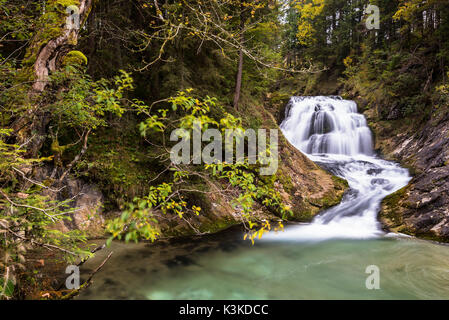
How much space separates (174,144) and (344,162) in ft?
29.9

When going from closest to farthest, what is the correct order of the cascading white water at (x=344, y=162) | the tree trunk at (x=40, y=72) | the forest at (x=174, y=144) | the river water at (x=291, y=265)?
the forest at (x=174, y=144) → the tree trunk at (x=40, y=72) → the river water at (x=291, y=265) → the cascading white water at (x=344, y=162)

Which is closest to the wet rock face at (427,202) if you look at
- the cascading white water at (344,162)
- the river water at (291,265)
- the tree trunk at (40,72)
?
the river water at (291,265)

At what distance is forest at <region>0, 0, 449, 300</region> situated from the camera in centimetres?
300

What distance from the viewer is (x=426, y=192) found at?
277 inches

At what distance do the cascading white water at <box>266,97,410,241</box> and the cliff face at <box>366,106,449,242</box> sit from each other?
53 cm

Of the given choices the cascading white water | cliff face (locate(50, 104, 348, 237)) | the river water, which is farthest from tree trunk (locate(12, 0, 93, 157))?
the cascading white water

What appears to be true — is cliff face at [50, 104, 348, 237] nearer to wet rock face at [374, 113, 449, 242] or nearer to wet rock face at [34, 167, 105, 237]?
wet rock face at [34, 167, 105, 237]

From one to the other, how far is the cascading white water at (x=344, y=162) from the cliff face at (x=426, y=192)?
1.72ft

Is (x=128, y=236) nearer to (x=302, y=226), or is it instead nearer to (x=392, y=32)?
(x=302, y=226)

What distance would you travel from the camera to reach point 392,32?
19969 millimetres

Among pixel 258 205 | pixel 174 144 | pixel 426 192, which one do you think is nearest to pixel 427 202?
pixel 426 192

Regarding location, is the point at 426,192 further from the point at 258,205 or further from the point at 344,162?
the point at 344,162

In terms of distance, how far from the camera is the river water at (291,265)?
4.21 metres

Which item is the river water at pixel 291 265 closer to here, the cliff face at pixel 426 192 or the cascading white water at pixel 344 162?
the cascading white water at pixel 344 162
